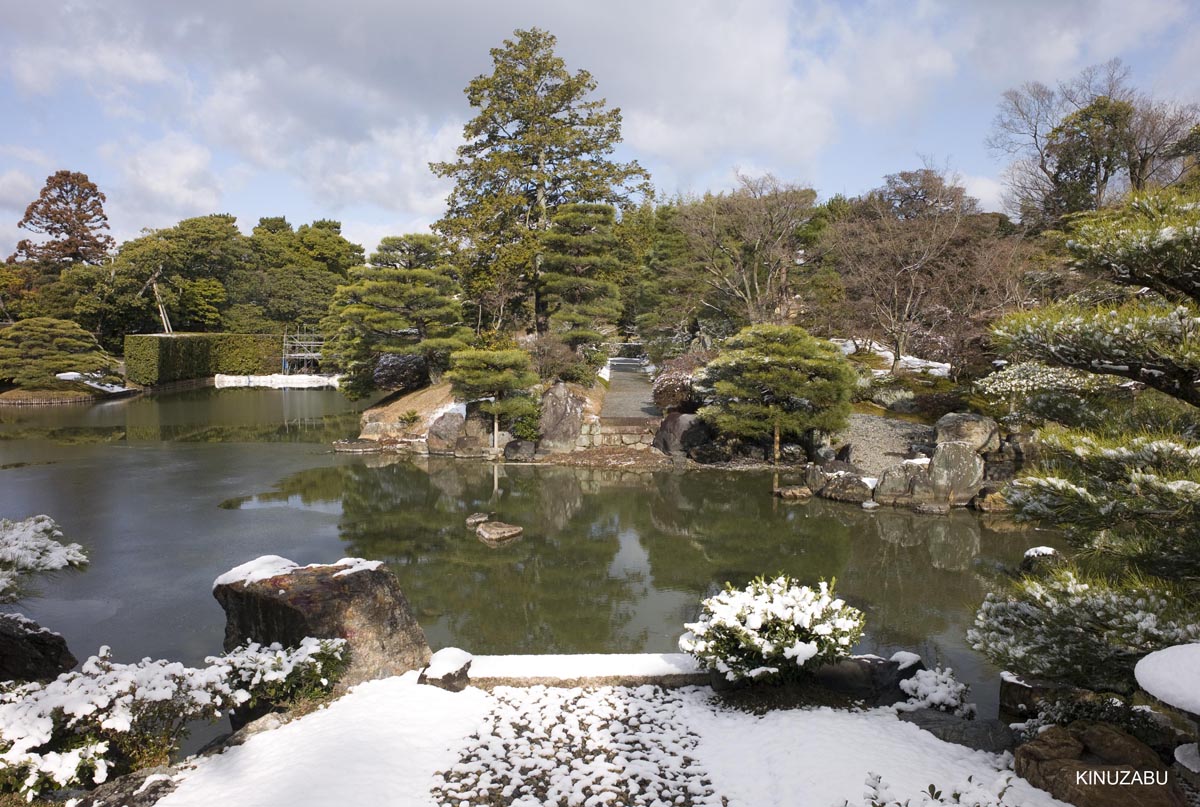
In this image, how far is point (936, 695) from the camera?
15.7 ft

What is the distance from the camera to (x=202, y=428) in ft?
68.7

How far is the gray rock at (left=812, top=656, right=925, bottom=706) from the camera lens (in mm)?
4984

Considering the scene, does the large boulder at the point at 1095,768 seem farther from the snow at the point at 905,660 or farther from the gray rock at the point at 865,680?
the snow at the point at 905,660

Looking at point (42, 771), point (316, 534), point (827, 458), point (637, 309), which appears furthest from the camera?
point (637, 309)

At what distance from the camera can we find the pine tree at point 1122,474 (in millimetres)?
3217

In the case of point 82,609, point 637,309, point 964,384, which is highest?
point 637,309

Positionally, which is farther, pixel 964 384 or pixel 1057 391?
pixel 964 384

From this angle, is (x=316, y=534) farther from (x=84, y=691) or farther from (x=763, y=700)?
(x=763, y=700)

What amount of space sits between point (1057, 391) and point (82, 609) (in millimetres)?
9445

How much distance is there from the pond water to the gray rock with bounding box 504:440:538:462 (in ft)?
2.14

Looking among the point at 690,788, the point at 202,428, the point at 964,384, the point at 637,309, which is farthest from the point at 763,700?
the point at 637,309

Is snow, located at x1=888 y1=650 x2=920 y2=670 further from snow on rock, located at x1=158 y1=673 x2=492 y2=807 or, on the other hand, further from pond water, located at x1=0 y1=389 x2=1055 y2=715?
snow on rock, located at x1=158 y1=673 x2=492 y2=807

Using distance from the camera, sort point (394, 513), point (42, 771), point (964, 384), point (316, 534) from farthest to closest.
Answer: point (964, 384) < point (394, 513) < point (316, 534) < point (42, 771)

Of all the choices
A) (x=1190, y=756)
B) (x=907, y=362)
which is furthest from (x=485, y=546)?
(x=907, y=362)
